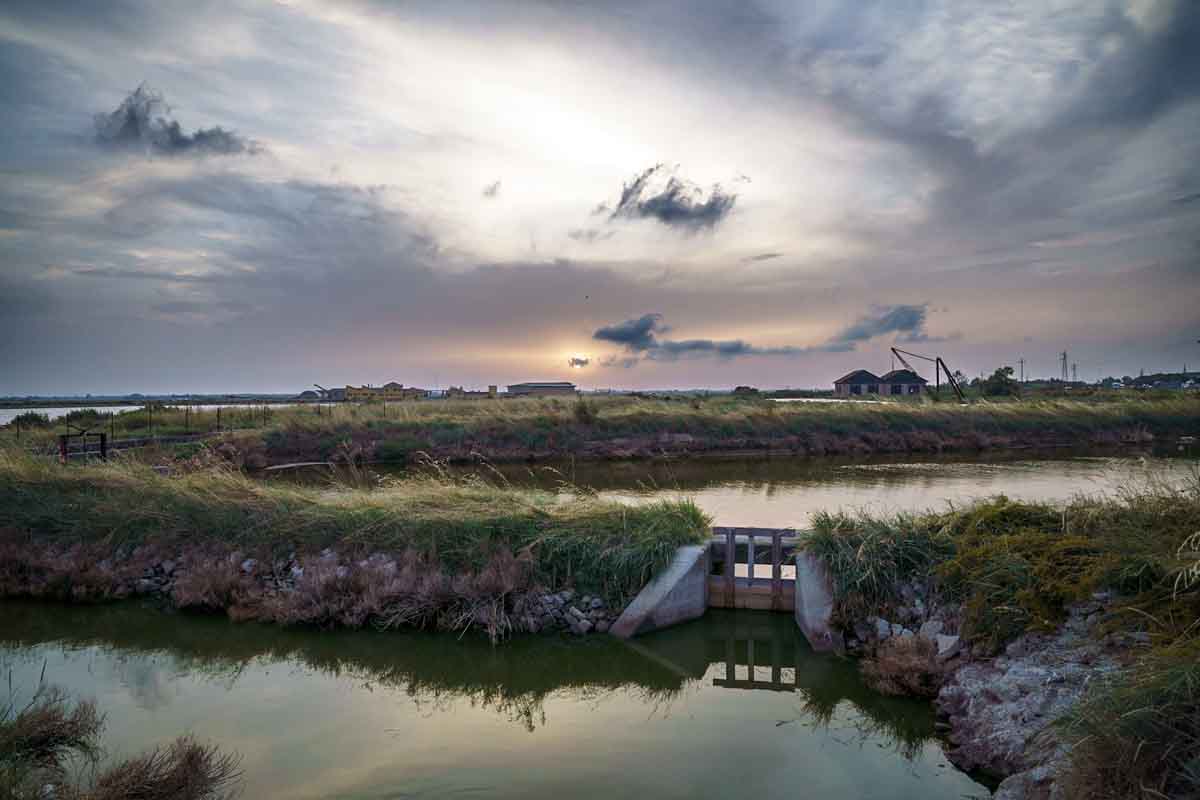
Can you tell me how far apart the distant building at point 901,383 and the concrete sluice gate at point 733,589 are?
290ft

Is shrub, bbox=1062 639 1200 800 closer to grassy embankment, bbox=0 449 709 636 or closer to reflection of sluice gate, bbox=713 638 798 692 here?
reflection of sluice gate, bbox=713 638 798 692

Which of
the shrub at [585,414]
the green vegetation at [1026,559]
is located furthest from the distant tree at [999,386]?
the green vegetation at [1026,559]

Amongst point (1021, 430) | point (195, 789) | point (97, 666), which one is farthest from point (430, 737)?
point (1021, 430)

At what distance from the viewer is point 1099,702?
4.81 metres

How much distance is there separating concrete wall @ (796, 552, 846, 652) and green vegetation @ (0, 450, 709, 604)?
175cm

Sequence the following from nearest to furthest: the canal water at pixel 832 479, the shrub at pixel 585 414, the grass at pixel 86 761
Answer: the grass at pixel 86 761 → the canal water at pixel 832 479 → the shrub at pixel 585 414

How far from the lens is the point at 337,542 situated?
11062 millimetres

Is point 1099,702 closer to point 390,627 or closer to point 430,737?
point 430,737

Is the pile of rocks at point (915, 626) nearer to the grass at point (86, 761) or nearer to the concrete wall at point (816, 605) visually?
the concrete wall at point (816, 605)

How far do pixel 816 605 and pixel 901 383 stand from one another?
92086 mm

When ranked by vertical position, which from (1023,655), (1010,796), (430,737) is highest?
(1023,655)

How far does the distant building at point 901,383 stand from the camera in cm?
9188

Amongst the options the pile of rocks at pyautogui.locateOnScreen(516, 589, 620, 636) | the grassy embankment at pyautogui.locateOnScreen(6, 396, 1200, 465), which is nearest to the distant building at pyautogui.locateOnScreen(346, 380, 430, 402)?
the grassy embankment at pyautogui.locateOnScreen(6, 396, 1200, 465)

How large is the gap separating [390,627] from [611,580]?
10.5 feet
